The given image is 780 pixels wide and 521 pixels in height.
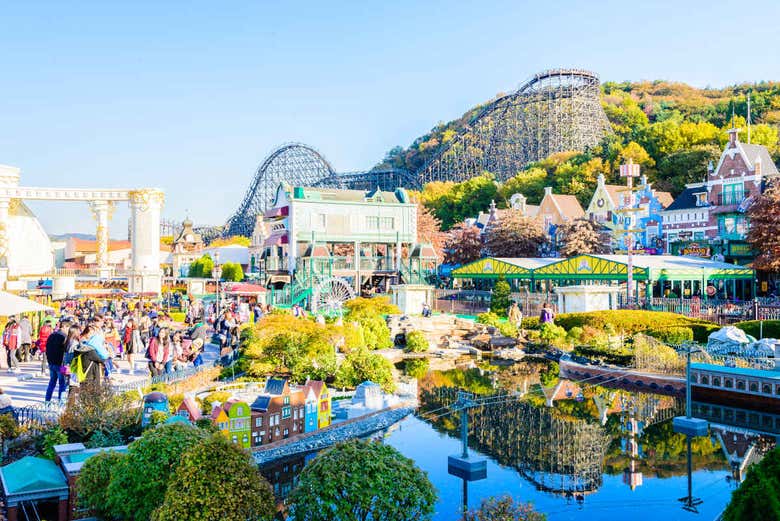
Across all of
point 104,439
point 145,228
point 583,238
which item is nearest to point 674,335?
point 104,439

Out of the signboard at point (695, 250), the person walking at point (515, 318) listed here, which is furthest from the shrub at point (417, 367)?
the signboard at point (695, 250)

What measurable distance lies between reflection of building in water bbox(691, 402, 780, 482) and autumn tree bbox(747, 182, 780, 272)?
1704 centimetres

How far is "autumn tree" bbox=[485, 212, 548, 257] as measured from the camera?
45156mm

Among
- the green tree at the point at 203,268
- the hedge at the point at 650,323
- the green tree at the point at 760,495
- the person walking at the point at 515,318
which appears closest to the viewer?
the green tree at the point at 760,495

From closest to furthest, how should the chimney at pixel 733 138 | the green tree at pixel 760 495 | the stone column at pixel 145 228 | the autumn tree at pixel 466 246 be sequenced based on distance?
the green tree at pixel 760 495, the chimney at pixel 733 138, the stone column at pixel 145 228, the autumn tree at pixel 466 246

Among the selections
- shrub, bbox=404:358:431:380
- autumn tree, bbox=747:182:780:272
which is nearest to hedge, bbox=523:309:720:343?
shrub, bbox=404:358:431:380

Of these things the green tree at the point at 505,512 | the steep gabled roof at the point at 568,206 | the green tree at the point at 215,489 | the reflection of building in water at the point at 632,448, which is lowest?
the reflection of building in water at the point at 632,448

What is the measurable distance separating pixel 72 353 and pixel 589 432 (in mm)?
10936

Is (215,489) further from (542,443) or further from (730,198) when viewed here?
(730,198)

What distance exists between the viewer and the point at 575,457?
12.4m

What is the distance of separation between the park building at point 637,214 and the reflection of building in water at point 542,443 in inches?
1166

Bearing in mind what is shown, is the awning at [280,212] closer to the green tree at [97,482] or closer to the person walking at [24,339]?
the person walking at [24,339]

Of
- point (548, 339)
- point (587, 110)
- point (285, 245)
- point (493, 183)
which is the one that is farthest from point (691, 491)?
point (587, 110)

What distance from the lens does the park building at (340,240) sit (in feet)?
124
